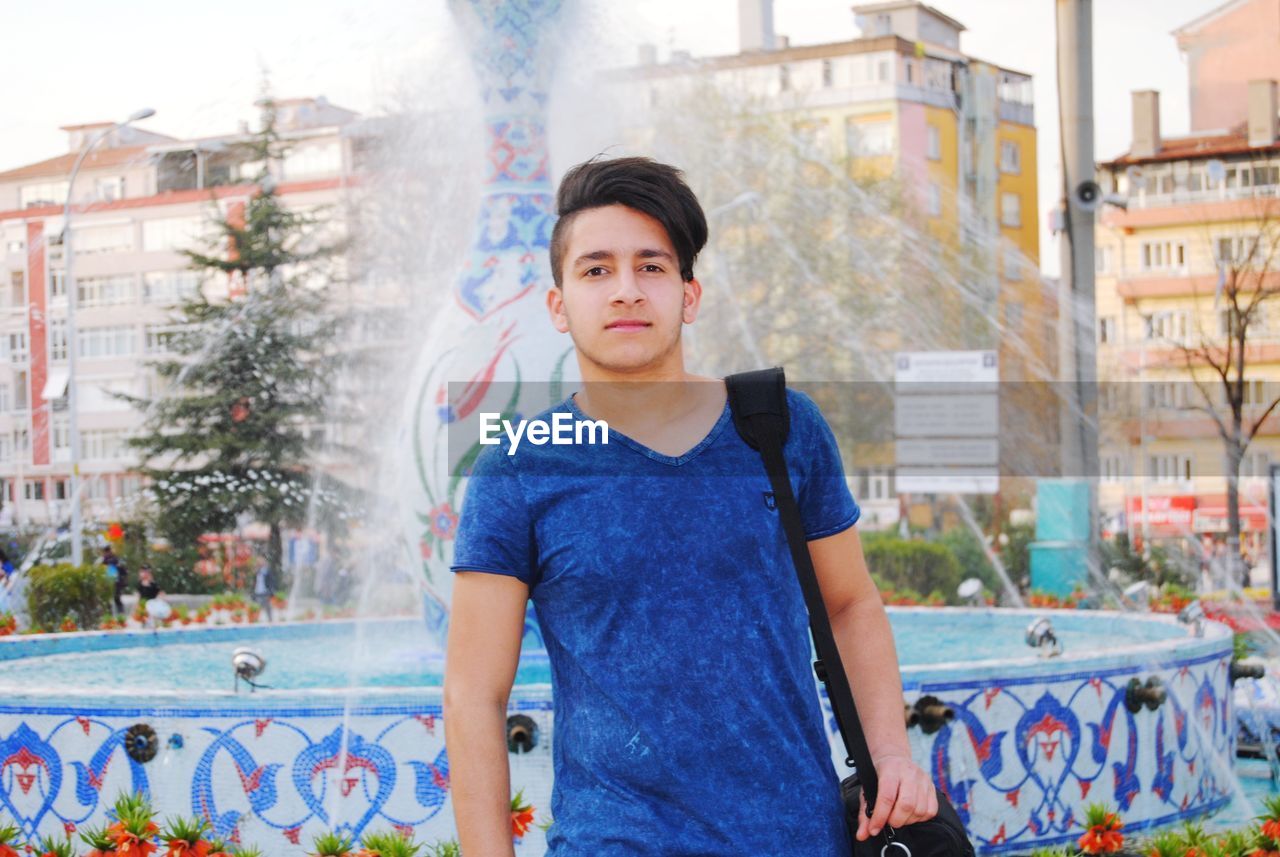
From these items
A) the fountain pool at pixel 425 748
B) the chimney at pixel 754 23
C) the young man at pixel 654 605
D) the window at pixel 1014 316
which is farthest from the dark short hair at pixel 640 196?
the chimney at pixel 754 23

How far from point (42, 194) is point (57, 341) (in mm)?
6047

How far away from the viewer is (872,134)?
43.2 metres

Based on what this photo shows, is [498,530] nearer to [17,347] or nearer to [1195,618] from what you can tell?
[1195,618]

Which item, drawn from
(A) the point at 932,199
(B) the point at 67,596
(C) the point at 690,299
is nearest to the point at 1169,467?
(A) the point at 932,199

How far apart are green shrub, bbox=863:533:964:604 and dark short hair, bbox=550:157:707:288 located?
16.8m

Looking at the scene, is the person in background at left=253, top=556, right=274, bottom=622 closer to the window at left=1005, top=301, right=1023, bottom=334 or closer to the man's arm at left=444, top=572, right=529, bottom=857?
the window at left=1005, top=301, right=1023, bottom=334

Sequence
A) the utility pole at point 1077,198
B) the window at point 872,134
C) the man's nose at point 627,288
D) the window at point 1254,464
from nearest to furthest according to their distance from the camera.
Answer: the man's nose at point 627,288 < the utility pole at point 1077,198 < the window at point 1254,464 < the window at point 872,134

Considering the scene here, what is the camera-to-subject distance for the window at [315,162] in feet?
146

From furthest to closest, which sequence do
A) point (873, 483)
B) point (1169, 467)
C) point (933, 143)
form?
point (933, 143)
point (1169, 467)
point (873, 483)

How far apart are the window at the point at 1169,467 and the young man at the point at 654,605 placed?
37021 millimetres

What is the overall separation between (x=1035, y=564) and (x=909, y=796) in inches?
549

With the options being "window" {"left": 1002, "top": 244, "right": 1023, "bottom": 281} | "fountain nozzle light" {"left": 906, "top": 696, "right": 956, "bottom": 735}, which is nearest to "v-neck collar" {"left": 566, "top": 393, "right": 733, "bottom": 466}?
"fountain nozzle light" {"left": 906, "top": 696, "right": 956, "bottom": 735}

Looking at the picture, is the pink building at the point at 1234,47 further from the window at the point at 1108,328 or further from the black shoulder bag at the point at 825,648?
the black shoulder bag at the point at 825,648

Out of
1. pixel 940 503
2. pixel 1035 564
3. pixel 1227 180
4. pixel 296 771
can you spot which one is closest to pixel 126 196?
pixel 940 503
